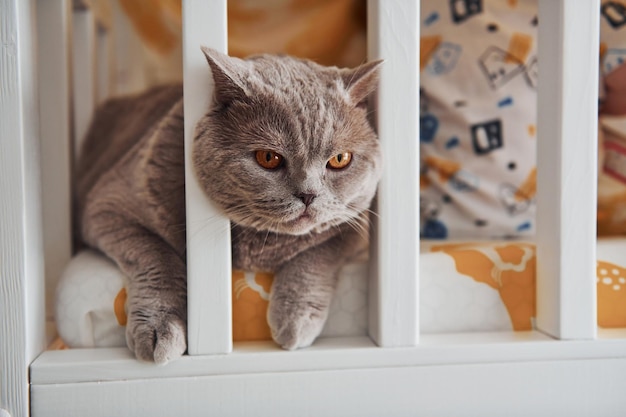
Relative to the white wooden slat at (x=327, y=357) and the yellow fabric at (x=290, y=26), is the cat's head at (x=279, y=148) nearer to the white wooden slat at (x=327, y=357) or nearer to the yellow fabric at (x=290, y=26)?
the white wooden slat at (x=327, y=357)

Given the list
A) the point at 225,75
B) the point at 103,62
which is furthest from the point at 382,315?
the point at 103,62

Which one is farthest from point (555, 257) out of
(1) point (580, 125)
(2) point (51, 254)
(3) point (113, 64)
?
(3) point (113, 64)

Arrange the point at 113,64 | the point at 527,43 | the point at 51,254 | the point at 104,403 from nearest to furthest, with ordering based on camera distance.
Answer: the point at 104,403 < the point at 51,254 < the point at 527,43 < the point at 113,64

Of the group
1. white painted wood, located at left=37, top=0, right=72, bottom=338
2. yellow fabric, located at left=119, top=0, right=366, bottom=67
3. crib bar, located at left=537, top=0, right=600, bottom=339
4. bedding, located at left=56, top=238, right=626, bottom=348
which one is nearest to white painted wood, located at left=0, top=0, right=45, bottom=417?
bedding, located at left=56, top=238, right=626, bottom=348

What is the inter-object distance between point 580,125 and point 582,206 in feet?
0.47

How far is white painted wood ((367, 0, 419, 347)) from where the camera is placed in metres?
0.97

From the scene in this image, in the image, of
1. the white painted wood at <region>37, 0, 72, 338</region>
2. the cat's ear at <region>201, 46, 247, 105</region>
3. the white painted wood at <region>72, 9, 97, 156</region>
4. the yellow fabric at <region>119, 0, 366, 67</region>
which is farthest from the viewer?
the white painted wood at <region>72, 9, 97, 156</region>

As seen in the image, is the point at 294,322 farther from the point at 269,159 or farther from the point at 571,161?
the point at 571,161

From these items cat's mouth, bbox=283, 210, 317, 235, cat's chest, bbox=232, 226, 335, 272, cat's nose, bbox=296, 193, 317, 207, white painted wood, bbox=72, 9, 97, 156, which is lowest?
cat's chest, bbox=232, 226, 335, 272

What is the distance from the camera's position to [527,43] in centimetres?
160

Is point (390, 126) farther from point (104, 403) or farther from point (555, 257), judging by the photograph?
point (104, 403)

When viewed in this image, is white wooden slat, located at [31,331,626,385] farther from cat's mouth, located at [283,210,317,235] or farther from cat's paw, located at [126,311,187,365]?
cat's mouth, located at [283,210,317,235]

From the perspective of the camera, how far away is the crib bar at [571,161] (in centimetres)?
100

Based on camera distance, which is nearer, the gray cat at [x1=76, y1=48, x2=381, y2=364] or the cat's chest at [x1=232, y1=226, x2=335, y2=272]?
the gray cat at [x1=76, y1=48, x2=381, y2=364]
